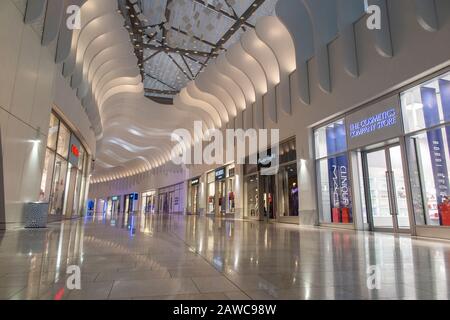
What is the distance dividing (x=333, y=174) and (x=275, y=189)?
4.27 metres

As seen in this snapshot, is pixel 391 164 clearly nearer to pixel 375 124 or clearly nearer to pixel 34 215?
pixel 375 124

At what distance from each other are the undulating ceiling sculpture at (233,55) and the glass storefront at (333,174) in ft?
5.63

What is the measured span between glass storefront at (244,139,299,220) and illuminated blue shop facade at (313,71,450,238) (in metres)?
1.74

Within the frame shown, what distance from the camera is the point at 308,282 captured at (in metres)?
2.30

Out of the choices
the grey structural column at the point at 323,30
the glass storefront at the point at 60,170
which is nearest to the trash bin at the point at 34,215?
the glass storefront at the point at 60,170

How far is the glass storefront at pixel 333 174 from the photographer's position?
10.4 m

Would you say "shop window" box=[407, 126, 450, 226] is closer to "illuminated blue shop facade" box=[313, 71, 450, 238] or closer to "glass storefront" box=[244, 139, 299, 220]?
"illuminated blue shop facade" box=[313, 71, 450, 238]

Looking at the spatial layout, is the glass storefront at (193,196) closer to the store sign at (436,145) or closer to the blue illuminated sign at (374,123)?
the blue illuminated sign at (374,123)

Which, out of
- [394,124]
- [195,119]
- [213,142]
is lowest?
[394,124]

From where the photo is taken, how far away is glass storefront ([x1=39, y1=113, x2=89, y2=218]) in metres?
A: 11.0

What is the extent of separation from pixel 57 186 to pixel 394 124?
42.5 feet

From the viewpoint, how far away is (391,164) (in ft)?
29.1
